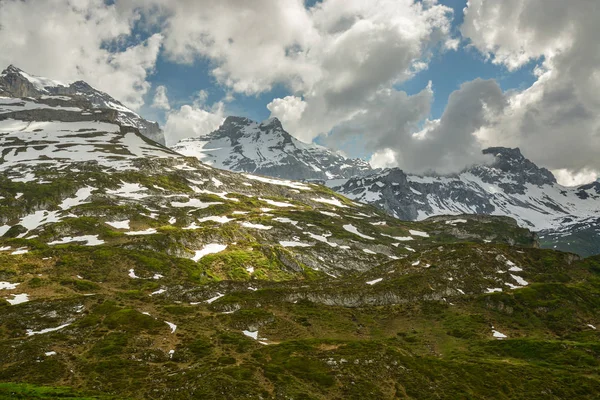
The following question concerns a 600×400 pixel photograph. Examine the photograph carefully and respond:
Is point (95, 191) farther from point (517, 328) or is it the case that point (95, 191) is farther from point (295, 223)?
point (517, 328)

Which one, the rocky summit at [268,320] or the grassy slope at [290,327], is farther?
the rocky summit at [268,320]

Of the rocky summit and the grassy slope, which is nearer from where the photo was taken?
the grassy slope

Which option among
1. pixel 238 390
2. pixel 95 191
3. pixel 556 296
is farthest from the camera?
pixel 95 191

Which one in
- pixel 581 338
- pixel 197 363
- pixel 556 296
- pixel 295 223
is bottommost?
pixel 197 363

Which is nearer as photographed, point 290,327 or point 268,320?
point 290,327

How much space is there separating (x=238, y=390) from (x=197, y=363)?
35.8ft

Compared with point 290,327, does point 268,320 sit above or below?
above

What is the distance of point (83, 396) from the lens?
1682 inches

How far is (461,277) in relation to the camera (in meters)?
100

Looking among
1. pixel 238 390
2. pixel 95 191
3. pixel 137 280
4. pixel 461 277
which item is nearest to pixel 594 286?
pixel 461 277

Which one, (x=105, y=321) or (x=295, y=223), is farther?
(x=295, y=223)

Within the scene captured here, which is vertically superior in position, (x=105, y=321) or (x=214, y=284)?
(x=214, y=284)

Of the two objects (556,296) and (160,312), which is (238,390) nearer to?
(160,312)

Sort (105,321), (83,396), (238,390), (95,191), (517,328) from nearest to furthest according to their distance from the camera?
(83,396)
(238,390)
(105,321)
(517,328)
(95,191)
